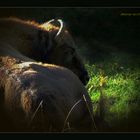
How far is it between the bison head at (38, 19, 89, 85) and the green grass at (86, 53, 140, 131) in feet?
0.58

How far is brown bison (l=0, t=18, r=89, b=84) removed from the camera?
24.7ft

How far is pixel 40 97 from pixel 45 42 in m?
1.64

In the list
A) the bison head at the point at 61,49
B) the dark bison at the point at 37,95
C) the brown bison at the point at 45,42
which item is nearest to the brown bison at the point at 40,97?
the dark bison at the point at 37,95

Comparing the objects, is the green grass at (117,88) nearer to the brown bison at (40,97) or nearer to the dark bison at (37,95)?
the dark bison at (37,95)

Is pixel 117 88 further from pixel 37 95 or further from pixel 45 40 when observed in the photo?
pixel 37 95

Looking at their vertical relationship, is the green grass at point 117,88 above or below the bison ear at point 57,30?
below

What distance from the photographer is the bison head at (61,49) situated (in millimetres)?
7777

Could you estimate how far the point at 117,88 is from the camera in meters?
7.56

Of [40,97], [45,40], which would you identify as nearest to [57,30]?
[45,40]

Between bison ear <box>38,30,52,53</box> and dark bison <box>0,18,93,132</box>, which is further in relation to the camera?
bison ear <box>38,30,52,53</box>

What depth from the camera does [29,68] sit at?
Answer: 6.45 metres

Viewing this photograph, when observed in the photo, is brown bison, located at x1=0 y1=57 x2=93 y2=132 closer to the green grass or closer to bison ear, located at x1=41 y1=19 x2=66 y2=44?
the green grass

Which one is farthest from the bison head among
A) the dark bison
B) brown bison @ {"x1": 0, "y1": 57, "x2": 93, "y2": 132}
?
brown bison @ {"x1": 0, "y1": 57, "x2": 93, "y2": 132}

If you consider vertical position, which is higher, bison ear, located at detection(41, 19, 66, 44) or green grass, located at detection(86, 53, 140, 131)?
bison ear, located at detection(41, 19, 66, 44)
